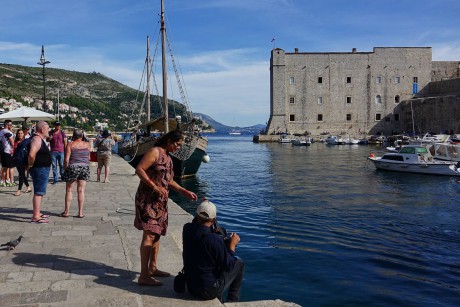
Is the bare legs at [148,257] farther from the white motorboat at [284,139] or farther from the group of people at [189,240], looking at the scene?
the white motorboat at [284,139]

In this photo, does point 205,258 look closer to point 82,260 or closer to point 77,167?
point 82,260

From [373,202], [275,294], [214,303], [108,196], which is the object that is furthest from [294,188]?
[214,303]

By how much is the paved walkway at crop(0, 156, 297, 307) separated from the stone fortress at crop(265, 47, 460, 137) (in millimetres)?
61492

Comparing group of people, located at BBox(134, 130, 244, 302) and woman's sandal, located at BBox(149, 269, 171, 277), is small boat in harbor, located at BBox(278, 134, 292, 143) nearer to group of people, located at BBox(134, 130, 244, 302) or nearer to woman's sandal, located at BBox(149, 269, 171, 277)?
group of people, located at BBox(134, 130, 244, 302)

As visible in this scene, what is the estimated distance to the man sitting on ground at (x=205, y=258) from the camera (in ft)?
13.9

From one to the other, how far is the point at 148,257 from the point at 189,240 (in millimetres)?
642

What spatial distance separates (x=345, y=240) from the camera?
32.1ft

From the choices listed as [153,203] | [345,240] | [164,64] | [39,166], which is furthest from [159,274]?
[164,64]

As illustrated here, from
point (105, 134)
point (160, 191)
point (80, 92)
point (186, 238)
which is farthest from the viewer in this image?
point (80, 92)

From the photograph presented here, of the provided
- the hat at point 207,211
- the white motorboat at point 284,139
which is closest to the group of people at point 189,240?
the hat at point 207,211

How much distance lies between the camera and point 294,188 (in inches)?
749

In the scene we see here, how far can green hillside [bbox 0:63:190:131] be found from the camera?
347 feet

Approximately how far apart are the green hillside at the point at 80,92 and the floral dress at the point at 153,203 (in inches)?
3474

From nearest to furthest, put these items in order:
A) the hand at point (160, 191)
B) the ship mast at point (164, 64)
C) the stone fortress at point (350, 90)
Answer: the hand at point (160, 191)
the ship mast at point (164, 64)
the stone fortress at point (350, 90)
